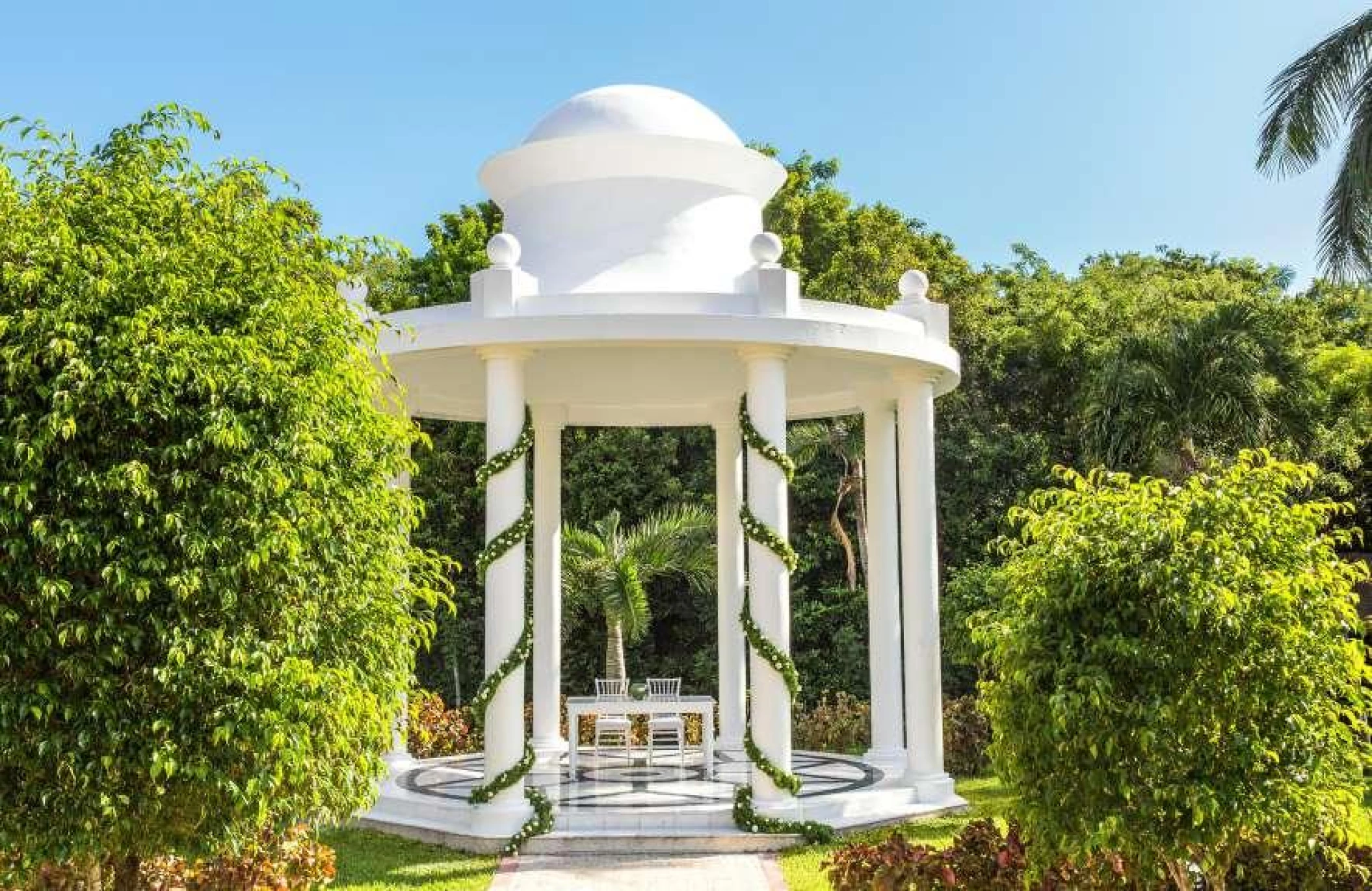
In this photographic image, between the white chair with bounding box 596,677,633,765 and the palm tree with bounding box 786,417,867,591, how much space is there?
6694mm

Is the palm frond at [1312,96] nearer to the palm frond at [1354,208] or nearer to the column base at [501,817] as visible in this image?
the palm frond at [1354,208]

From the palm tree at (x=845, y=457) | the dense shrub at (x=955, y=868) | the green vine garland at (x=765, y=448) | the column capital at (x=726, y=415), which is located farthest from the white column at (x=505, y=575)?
the palm tree at (x=845, y=457)

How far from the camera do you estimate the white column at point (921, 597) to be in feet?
48.5

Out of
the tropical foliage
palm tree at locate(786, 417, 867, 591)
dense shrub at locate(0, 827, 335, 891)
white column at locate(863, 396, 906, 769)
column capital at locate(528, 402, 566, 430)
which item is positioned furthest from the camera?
the tropical foliage

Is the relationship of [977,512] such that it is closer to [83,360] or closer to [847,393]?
[847,393]

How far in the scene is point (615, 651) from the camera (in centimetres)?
2223

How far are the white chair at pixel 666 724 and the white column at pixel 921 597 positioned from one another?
10.1 feet

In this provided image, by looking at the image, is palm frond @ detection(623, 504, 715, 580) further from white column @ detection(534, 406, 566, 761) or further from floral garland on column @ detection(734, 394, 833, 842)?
floral garland on column @ detection(734, 394, 833, 842)

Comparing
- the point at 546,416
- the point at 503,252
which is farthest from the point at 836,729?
the point at 503,252

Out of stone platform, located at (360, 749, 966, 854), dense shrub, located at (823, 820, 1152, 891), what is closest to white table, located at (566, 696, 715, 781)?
stone platform, located at (360, 749, 966, 854)

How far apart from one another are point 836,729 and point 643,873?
1083 centimetres

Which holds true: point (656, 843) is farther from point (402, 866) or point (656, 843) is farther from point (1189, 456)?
point (1189, 456)

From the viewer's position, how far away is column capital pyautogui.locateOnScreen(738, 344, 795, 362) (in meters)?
13.3

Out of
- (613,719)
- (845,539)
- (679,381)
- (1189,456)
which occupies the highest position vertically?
(679,381)
